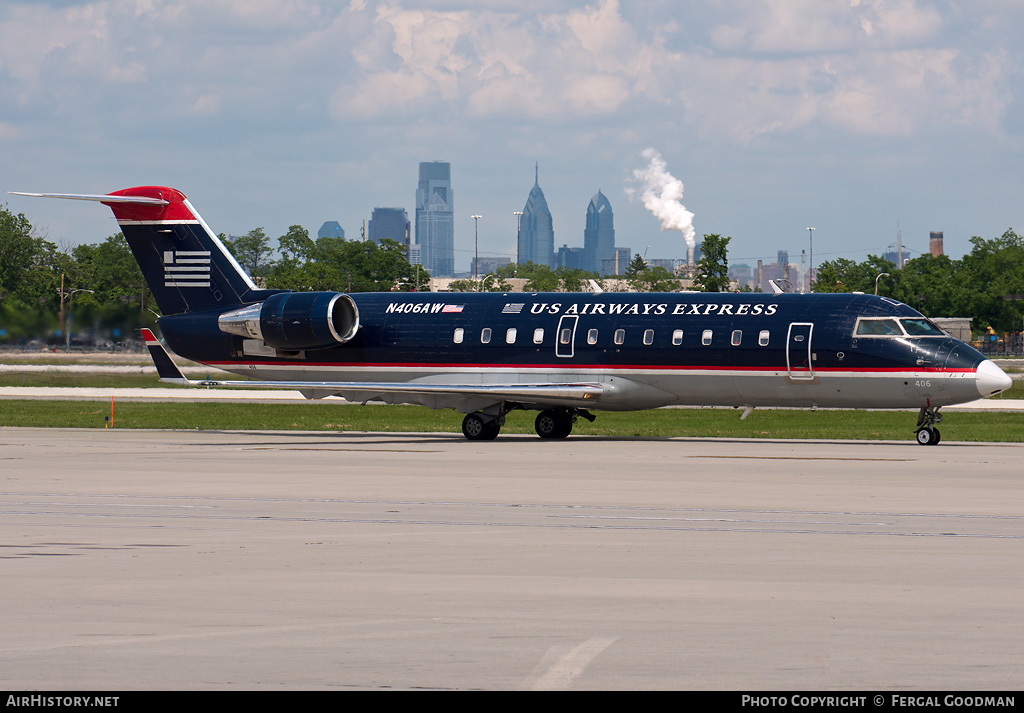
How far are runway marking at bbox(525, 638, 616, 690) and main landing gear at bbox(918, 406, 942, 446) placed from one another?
967 inches

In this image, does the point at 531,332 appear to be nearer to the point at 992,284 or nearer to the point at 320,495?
the point at 320,495

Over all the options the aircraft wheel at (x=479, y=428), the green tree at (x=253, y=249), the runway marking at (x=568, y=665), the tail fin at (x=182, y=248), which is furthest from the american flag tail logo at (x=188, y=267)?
the green tree at (x=253, y=249)

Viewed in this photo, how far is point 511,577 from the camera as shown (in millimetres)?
13242

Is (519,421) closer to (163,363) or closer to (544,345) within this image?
(544,345)

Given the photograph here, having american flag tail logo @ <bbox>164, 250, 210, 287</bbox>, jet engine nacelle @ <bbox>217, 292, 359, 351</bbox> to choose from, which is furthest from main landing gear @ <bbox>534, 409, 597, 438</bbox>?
american flag tail logo @ <bbox>164, 250, 210, 287</bbox>

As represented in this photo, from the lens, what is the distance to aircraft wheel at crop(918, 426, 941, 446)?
108ft

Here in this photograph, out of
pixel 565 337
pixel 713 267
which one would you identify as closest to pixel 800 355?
pixel 565 337

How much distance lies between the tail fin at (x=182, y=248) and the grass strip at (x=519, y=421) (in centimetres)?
418

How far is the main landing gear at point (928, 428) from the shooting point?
32.9m

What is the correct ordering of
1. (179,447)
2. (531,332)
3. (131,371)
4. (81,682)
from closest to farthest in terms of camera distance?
(81,682) → (179,447) → (531,332) → (131,371)

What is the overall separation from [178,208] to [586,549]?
27.1m

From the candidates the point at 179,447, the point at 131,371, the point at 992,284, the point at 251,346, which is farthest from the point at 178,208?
the point at 992,284

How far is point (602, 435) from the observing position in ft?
124

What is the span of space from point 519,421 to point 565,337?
10127 mm
